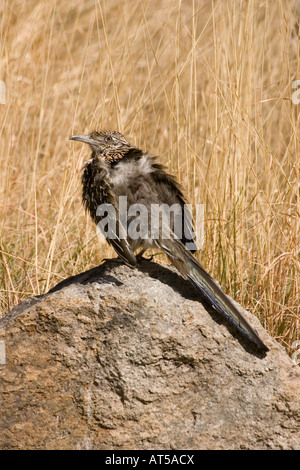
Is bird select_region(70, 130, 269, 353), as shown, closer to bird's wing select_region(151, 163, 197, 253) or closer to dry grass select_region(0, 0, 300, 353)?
bird's wing select_region(151, 163, 197, 253)

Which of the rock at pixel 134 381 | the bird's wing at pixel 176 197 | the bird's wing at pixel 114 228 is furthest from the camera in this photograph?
the bird's wing at pixel 176 197

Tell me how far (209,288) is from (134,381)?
632mm

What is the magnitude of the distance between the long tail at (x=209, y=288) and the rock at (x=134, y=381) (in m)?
0.08

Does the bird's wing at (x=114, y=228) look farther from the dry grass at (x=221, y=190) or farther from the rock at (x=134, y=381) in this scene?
the dry grass at (x=221, y=190)

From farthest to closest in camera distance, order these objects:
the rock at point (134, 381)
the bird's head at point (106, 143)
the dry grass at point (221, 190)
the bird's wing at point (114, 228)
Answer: the dry grass at point (221, 190), the bird's head at point (106, 143), the bird's wing at point (114, 228), the rock at point (134, 381)

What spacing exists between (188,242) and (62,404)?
127 cm

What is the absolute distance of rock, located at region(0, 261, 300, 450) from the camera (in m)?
3.29

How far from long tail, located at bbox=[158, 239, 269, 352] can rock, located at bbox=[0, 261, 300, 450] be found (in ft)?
0.25

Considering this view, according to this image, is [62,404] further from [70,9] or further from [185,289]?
[70,9]

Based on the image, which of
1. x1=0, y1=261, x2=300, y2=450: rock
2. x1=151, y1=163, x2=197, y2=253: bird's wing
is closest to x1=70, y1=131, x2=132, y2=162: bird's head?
x1=151, y1=163, x2=197, y2=253: bird's wing

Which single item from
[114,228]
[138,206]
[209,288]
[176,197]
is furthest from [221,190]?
[209,288]

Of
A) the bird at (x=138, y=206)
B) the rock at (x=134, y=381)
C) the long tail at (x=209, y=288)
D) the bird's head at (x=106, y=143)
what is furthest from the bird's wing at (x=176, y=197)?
the rock at (x=134, y=381)

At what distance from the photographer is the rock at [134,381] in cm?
329
